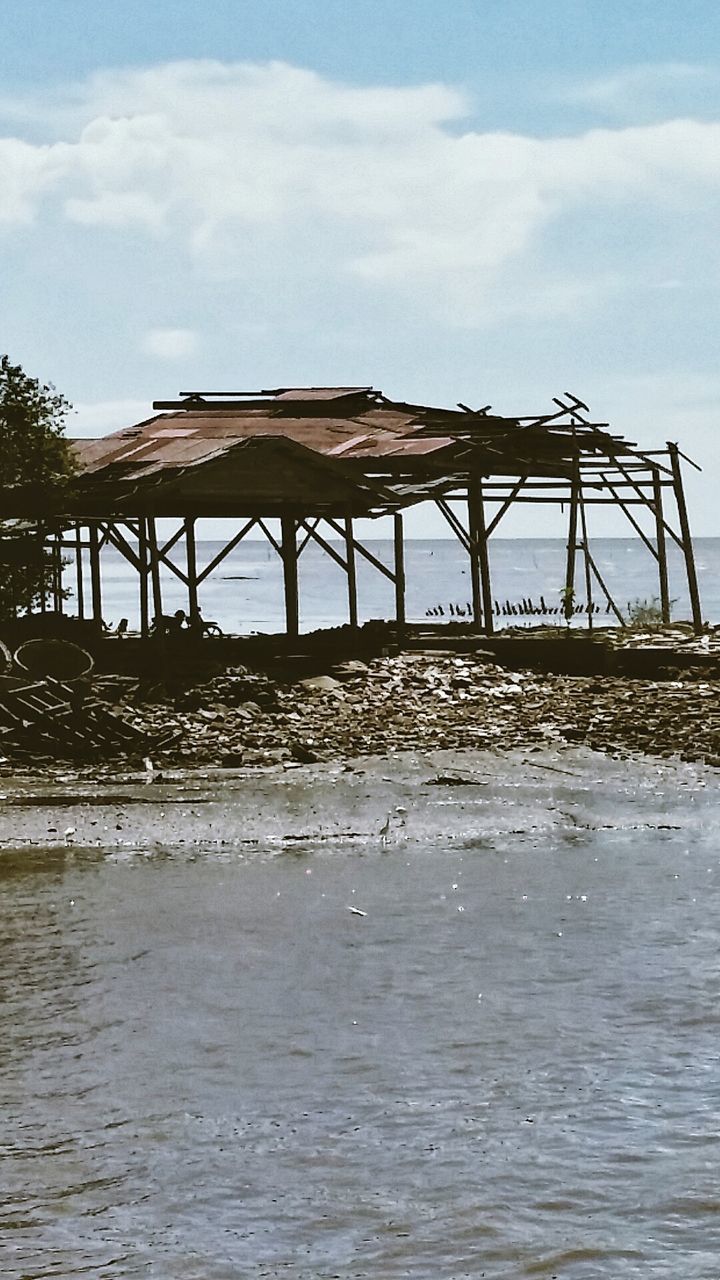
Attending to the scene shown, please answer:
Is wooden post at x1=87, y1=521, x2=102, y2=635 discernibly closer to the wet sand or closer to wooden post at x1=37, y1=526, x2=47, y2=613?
wooden post at x1=37, y1=526, x2=47, y2=613

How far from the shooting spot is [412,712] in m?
20.6

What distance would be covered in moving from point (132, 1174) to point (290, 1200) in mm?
681

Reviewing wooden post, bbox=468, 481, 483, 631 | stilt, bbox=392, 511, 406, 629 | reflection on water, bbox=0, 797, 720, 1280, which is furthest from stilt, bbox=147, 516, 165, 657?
reflection on water, bbox=0, 797, 720, 1280

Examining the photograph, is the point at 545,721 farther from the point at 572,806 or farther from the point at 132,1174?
the point at 132,1174

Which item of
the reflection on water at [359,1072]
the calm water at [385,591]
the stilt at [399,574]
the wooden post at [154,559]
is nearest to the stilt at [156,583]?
the wooden post at [154,559]

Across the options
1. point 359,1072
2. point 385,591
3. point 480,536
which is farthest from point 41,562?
point 385,591

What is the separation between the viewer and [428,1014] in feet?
29.1

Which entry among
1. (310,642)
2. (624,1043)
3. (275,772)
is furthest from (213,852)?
(310,642)

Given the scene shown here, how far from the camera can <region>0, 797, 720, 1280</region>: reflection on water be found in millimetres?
5984

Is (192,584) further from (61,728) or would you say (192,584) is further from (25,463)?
(61,728)

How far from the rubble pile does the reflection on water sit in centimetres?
586

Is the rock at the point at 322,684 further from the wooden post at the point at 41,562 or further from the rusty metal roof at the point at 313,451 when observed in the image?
the wooden post at the point at 41,562

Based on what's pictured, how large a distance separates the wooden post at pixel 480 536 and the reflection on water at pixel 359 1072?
1513 cm

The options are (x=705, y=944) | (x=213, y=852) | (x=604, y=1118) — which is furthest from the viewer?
(x=213, y=852)
